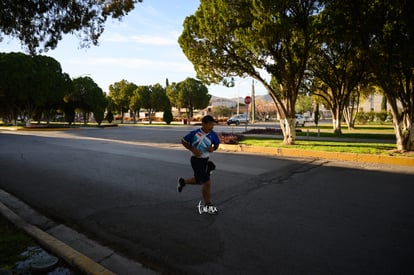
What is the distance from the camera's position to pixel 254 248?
3.19 m

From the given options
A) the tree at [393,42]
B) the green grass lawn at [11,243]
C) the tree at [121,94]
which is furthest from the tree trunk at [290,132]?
the tree at [121,94]

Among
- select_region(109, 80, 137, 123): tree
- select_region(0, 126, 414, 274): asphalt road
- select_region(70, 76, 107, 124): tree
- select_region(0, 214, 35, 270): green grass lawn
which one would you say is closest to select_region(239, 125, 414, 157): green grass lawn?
select_region(0, 126, 414, 274): asphalt road

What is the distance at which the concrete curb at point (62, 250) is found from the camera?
2.73m

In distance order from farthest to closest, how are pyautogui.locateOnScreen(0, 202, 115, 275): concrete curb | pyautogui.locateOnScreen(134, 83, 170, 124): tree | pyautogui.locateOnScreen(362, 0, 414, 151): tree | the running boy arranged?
pyautogui.locateOnScreen(134, 83, 170, 124): tree
pyautogui.locateOnScreen(362, 0, 414, 151): tree
the running boy
pyautogui.locateOnScreen(0, 202, 115, 275): concrete curb

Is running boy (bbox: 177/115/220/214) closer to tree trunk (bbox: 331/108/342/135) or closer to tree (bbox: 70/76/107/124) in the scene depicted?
tree trunk (bbox: 331/108/342/135)

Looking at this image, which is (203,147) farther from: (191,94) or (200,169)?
(191,94)

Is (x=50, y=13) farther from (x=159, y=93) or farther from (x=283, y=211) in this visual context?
(x=159, y=93)

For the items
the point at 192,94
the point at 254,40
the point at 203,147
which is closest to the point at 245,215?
the point at 203,147

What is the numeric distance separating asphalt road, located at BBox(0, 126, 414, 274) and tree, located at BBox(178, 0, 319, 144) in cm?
632

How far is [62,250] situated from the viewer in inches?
122

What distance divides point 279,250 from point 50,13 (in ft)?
28.8

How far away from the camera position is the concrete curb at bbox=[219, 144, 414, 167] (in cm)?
874

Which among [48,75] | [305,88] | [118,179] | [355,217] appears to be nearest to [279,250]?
[355,217]

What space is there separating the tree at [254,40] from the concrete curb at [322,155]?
2.27 meters
